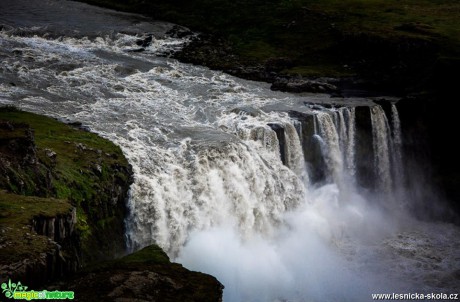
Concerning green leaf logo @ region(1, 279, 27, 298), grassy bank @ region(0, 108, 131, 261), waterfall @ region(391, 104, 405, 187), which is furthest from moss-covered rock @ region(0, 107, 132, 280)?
waterfall @ region(391, 104, 405, 187)

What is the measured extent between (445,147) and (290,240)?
18659mm

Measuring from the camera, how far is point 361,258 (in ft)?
117

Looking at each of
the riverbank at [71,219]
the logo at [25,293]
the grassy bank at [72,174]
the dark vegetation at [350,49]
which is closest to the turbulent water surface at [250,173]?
the grassy bank at [72,174]

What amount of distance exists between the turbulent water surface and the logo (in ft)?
42.5

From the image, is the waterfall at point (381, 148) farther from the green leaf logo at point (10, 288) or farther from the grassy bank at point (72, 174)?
the green leaf logo at point (10, 288)

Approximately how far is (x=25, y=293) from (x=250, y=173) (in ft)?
72.4

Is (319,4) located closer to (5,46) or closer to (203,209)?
(5,46)

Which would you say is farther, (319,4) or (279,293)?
(319,4)

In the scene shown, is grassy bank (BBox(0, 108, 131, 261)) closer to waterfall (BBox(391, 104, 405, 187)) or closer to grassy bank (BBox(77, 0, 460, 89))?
waterfall (BBox(391, 104, 405, 187))

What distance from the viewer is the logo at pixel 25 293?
14.5 meters

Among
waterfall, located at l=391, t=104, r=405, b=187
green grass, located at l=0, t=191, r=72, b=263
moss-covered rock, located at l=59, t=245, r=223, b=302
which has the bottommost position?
waterfall, located at l=391, t=104, r=405, b=187

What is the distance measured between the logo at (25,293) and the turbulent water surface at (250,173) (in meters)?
13.0

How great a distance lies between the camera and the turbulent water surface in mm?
Result: 31188

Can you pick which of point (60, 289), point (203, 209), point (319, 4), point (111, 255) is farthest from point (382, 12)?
point (60, 289)
